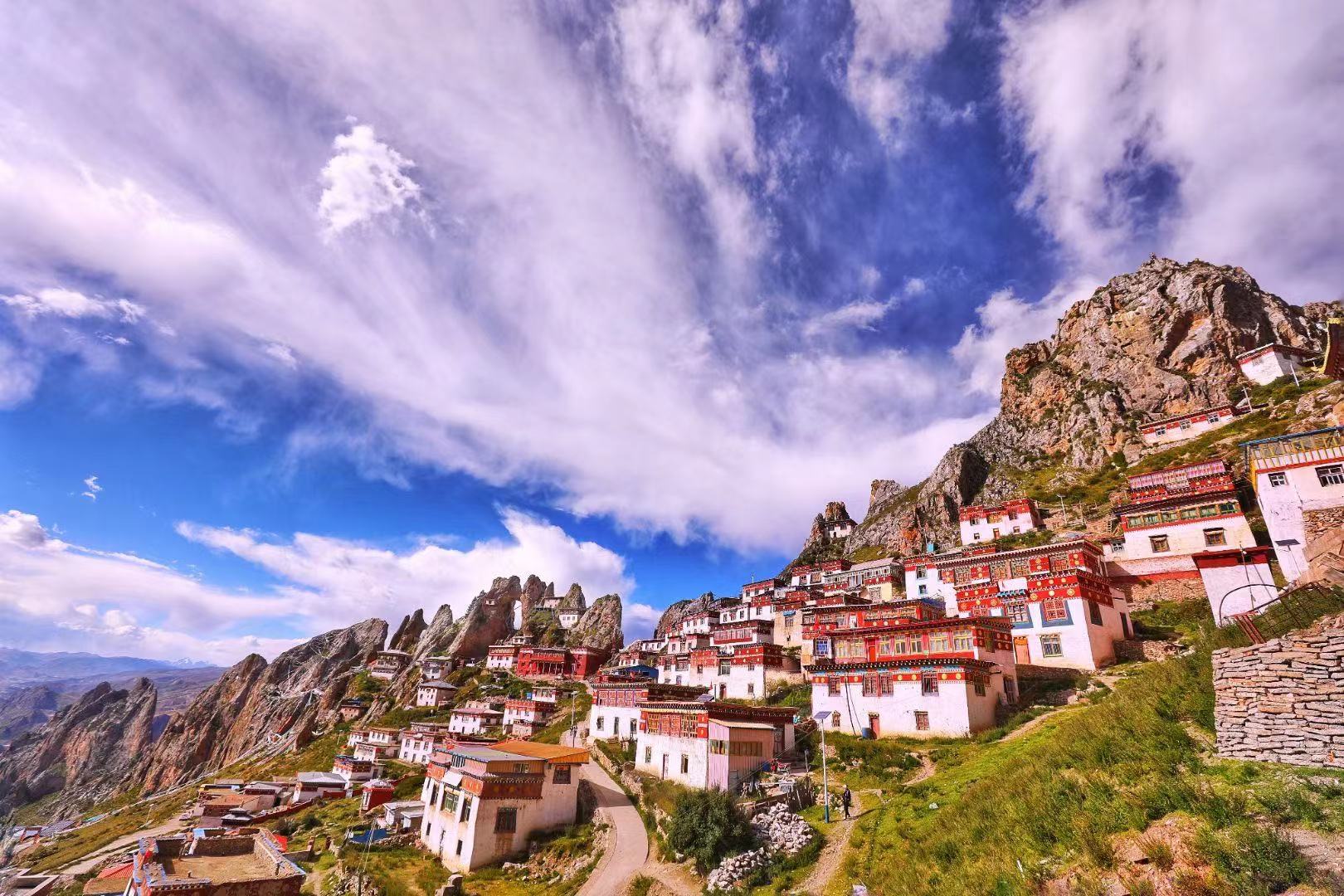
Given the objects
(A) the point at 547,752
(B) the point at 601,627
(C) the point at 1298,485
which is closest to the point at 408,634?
(B) the point at 601,627

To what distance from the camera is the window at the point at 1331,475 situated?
33125 mm

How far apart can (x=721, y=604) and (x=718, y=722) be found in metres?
57.8

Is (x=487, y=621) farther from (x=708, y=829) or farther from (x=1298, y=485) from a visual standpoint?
(x=1298, y=485)

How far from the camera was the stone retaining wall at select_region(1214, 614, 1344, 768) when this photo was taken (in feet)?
42.0

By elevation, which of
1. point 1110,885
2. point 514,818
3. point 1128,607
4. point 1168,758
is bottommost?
point 514,818

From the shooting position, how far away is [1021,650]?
42656 millimetres

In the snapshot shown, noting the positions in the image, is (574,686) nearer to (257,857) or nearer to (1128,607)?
(257,857)

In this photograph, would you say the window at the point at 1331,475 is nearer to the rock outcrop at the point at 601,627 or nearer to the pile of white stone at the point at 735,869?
the pile of white stone at the point at 735,869

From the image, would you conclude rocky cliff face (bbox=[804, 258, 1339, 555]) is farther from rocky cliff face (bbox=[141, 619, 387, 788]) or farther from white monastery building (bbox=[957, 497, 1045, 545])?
rocky cliff face (bbox=[141, 619, 387, 788])

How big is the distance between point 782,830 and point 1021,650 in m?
25.1

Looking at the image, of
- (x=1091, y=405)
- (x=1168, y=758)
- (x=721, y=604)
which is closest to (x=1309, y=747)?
(x=1168, y=758)

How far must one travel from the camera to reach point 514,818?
121 ft

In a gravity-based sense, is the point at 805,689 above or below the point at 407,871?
above

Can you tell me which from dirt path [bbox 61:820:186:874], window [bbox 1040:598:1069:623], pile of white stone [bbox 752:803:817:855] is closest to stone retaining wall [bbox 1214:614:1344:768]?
pile of white stone [bbox 752:803:817:855]
